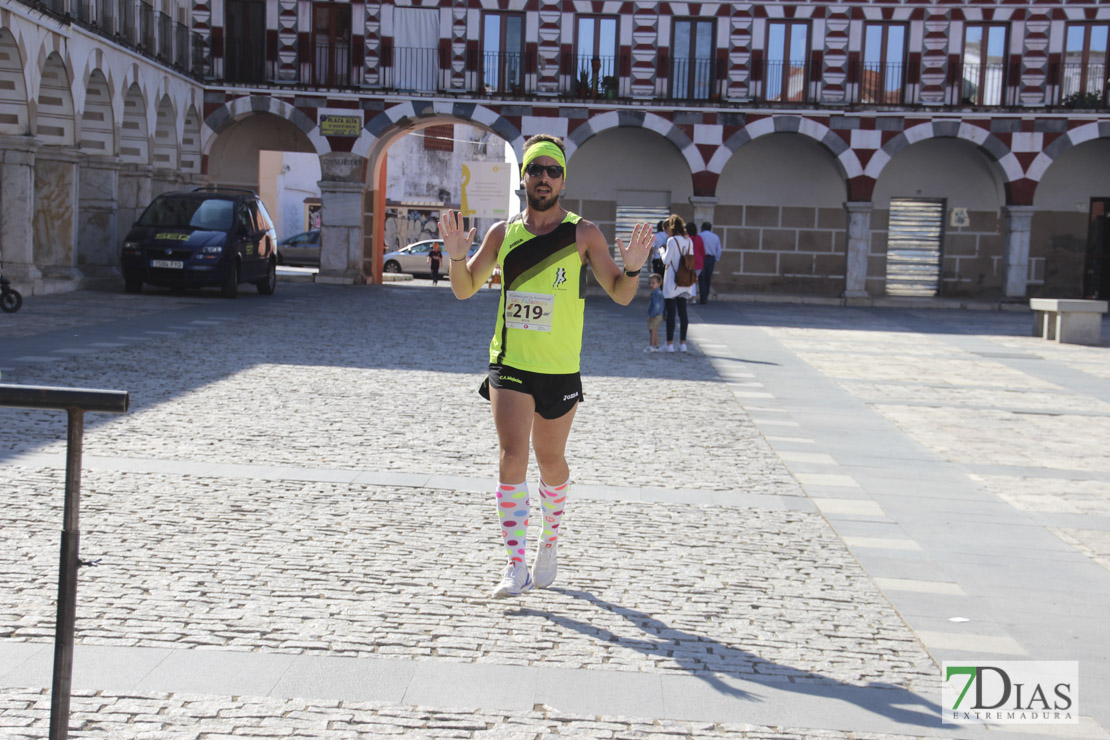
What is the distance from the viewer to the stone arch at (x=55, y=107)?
23.0m

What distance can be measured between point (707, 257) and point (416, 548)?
83.2 ft

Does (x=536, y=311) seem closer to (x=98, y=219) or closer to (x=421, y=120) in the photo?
(x=98, y=219)

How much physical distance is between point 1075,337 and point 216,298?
15.3 meters

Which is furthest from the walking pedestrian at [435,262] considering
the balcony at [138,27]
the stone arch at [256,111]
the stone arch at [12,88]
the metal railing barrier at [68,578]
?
the metal railing barrier at [68,578]

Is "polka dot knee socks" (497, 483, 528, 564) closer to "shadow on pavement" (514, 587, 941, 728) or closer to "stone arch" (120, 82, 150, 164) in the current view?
"shadow on pavement" (514, 587, 941, 728)

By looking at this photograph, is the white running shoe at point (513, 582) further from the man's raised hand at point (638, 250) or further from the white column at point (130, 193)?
the white column at point (130, 193)

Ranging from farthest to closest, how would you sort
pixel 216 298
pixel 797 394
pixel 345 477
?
1. pixel 216 298
2. pixel 797 394
3. pixel 345 477

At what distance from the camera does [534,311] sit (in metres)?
5.21

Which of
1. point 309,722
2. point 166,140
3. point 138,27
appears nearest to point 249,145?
point 166,140

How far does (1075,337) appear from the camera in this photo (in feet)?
68.8

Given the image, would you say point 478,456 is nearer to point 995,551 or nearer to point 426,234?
point 995,551

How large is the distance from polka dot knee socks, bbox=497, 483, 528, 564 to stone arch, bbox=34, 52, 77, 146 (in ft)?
66.4

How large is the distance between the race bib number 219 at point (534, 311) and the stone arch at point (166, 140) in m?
26.6

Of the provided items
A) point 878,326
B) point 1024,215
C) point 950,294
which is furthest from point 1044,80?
point 878,326
